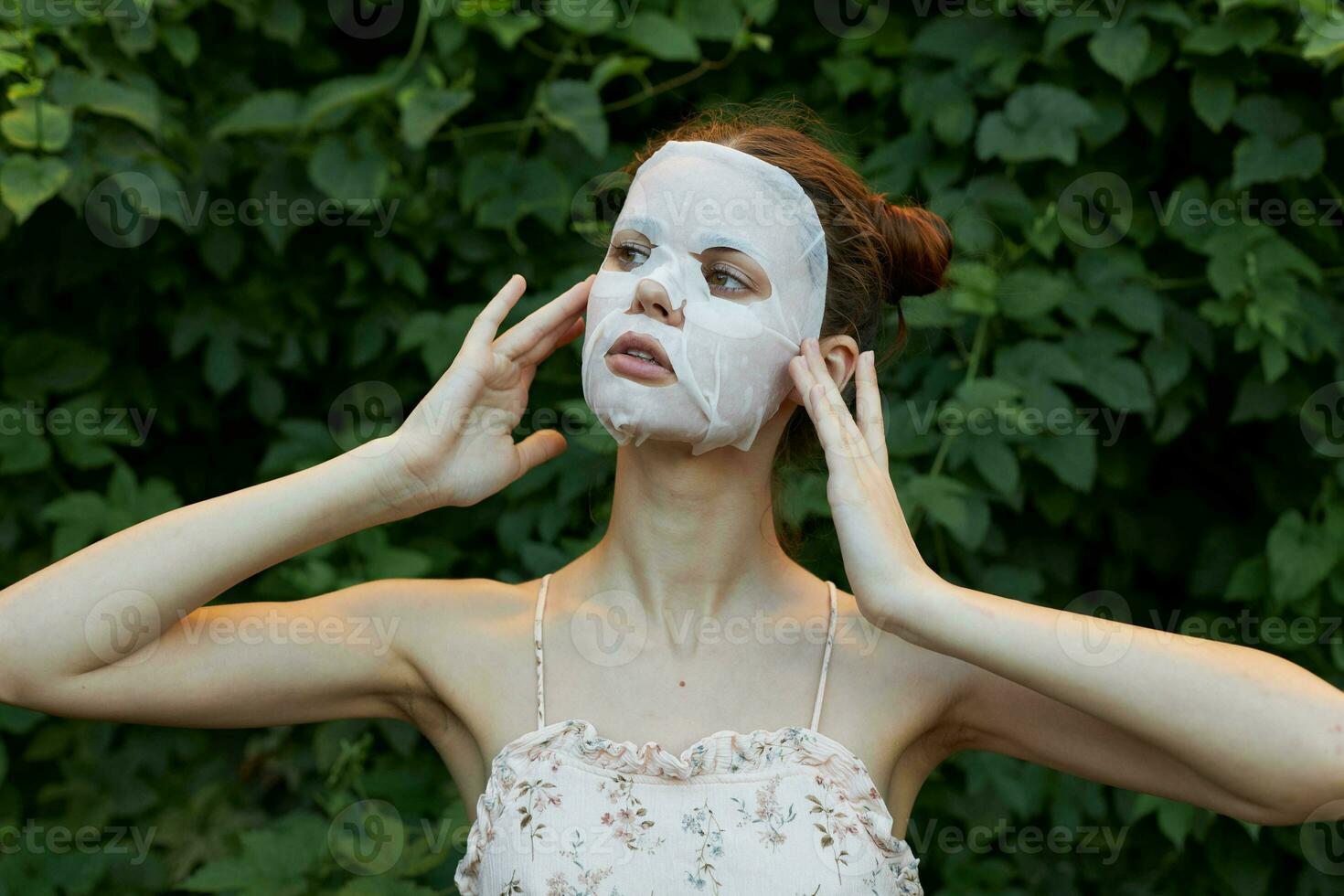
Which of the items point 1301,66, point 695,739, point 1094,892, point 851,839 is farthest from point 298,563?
point 1301,66

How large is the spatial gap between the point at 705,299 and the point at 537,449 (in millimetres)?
312

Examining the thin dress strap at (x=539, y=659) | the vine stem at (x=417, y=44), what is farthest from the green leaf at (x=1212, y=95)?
the thin dress strap at (x=539, y=659)

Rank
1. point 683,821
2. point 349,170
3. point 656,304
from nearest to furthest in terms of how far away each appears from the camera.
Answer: point 683,821, point 656,304, point 349,170

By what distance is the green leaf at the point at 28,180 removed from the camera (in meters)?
2.07

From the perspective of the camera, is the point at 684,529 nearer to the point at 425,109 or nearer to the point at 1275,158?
the point at 425,109

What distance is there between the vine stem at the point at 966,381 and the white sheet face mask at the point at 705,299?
25.6 inches

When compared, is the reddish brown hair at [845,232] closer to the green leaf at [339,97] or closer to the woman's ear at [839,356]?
the woman's ear at [839,356]

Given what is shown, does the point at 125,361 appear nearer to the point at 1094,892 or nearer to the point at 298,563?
the point at 298,563

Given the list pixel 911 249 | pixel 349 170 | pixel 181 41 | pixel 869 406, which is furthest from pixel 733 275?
pixel 181 41

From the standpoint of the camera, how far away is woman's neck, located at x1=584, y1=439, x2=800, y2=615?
166cm

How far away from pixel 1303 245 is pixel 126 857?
7.72 feet

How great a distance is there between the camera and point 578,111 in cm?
237

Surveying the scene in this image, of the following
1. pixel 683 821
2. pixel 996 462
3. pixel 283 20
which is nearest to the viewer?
pixel 683 821

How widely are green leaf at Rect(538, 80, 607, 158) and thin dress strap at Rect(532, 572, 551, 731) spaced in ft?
3.10
